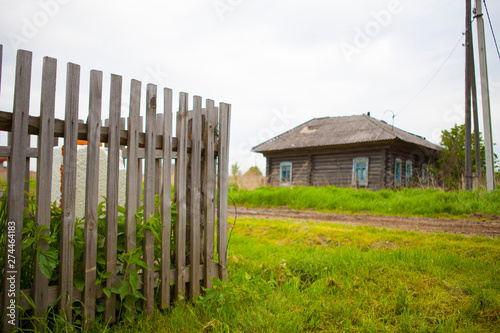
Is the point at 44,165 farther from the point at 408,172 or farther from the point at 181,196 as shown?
the point at 408,172

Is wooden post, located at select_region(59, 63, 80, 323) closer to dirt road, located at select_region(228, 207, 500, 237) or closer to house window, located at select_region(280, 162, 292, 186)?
dirt road, located at select_region(228, 207, 500, 237)

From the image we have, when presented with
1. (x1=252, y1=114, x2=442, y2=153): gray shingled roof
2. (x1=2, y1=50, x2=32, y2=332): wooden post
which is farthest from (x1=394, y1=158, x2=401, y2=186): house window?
(x1=2, y1=50, x2=32, y2=332): wooden post

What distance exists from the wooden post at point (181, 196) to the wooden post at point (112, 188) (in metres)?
0.53

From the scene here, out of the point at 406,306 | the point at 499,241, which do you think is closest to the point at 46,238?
the point at 406,306

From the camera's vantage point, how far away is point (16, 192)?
1.98 meters

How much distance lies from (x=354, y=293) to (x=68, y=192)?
248 cm

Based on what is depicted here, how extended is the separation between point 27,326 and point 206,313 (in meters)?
1.19

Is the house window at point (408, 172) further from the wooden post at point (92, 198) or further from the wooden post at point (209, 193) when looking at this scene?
the wooden post at point (92, 198)

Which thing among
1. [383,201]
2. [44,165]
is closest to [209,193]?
[44,165]

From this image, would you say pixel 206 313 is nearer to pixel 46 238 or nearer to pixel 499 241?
pixel 46 238

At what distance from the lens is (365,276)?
324 cm

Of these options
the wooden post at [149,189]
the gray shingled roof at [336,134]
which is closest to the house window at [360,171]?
the gray shingled roof at [336,134]

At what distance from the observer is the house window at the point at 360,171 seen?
17309mm

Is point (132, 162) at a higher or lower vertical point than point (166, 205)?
higher
